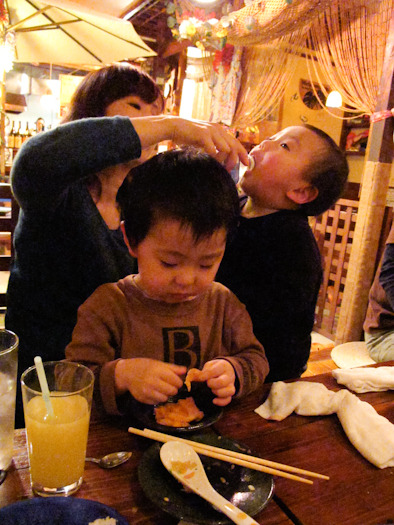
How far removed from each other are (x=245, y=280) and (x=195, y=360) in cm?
43

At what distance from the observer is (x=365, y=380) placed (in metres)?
1.25

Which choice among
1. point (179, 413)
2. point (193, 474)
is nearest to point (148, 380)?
point (179, 413)

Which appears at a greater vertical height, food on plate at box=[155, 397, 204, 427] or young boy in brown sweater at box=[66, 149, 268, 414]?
young boy in brown sweater at box=[66, 149, 268, 414]

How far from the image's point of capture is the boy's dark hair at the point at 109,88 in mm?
1463

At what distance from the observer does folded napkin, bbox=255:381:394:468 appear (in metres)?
0.92

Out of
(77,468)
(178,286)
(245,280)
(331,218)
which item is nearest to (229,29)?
(331,218)

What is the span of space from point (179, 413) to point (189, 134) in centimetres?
74

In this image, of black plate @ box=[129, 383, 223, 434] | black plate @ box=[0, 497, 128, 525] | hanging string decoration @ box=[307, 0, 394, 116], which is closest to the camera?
black plate @ box=[0, 497, 128, 525]

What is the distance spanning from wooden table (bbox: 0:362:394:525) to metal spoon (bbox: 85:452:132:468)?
0.04 feet

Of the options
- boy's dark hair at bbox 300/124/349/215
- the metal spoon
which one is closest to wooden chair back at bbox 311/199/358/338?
boy's dark hair at bbox 300/124/349/215

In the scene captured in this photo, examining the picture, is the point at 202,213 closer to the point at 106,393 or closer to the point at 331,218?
the point at 106,393

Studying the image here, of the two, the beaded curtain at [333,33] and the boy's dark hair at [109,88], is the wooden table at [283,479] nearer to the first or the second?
the boy's dark hair at [109,88]

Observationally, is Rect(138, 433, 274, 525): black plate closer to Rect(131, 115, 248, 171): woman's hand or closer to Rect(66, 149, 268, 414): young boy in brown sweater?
Rect(66, 149, 268, 414): young boy in brown sweater

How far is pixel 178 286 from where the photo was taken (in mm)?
1054
